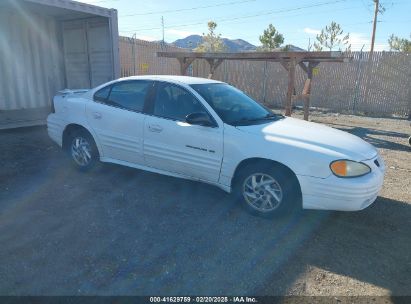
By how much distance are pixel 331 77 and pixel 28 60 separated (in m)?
11.7

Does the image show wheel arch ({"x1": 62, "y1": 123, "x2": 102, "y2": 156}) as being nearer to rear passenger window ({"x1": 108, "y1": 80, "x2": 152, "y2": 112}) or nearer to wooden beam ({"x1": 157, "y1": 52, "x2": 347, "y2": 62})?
rear passenger window ({"x1": 108, "y1": 80, "x2": 152, "y2": 112})

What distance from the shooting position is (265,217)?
3973mm

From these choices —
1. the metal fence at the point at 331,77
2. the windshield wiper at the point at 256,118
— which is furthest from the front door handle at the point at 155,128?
the metal fence at the point at 331,77

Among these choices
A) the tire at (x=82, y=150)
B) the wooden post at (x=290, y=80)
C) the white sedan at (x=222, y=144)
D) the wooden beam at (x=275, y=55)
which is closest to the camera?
the white sedan at (x=222, y=144)

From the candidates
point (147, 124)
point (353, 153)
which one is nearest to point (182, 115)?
point (147, 124)

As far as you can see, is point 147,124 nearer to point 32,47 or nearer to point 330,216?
point 330,216

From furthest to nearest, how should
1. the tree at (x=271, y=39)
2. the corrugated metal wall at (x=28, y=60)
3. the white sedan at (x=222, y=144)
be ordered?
1. the tree at (x=271, y=39)
2. the corrugated metal wall at (x=28, y=60)
3. the white sedan at (x=222, y=144)

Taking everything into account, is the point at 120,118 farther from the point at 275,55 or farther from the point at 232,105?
the point at 275,55

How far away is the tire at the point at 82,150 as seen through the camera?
5230 millimetres

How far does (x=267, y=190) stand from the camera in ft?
12.7

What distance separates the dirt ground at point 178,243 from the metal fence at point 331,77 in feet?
31.3

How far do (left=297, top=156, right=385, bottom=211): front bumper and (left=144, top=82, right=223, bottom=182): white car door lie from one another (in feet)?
3.54

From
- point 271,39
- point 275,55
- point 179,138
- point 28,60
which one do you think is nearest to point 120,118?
point 179,138

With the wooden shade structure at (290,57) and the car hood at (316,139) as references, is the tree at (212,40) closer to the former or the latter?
the wooden shade structure at (290,57)
